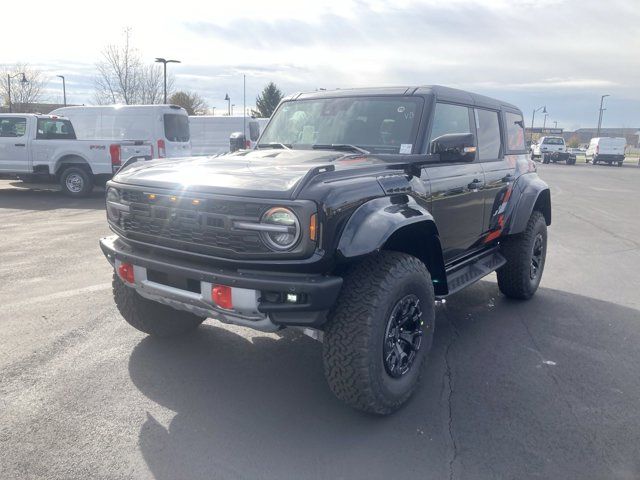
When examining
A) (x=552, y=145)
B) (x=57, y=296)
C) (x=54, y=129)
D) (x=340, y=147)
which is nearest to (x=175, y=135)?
(x=54, y=129)

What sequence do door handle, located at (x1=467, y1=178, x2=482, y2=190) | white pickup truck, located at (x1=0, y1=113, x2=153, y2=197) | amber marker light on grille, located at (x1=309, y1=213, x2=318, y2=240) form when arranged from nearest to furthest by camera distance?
amber marker light on grille, located at (x1=309, y1=213, x2=318, y2=240), door handle, located at (x1=467, y1=178, x2=482, y2=190), white pickup truck, located at (x1=0, y1=113, x2=153, y2=197)

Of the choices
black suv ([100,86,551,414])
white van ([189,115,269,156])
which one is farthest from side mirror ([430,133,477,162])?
white van ([189,115,269,156])

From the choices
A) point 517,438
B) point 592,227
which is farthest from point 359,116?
point 592,227

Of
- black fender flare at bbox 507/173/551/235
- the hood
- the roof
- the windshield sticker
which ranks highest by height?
the roof

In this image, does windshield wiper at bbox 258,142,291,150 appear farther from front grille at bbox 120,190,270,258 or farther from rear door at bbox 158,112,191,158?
rear door at bbox 158,112,191,158

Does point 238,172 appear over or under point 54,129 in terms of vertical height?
under

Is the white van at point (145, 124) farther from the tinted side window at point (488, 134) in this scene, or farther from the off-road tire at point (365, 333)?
the off-road tire at point (365, 333)

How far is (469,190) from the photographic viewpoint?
4379 millimetres

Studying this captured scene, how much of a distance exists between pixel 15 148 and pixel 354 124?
461 inches

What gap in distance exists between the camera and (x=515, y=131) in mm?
5762

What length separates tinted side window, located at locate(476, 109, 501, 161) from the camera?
4.86 m

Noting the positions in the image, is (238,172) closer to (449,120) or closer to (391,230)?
(391,230)

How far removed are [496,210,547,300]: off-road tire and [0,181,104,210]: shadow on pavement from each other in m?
8.81

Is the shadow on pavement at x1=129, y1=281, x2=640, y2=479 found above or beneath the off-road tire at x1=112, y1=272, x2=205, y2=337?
beneath
